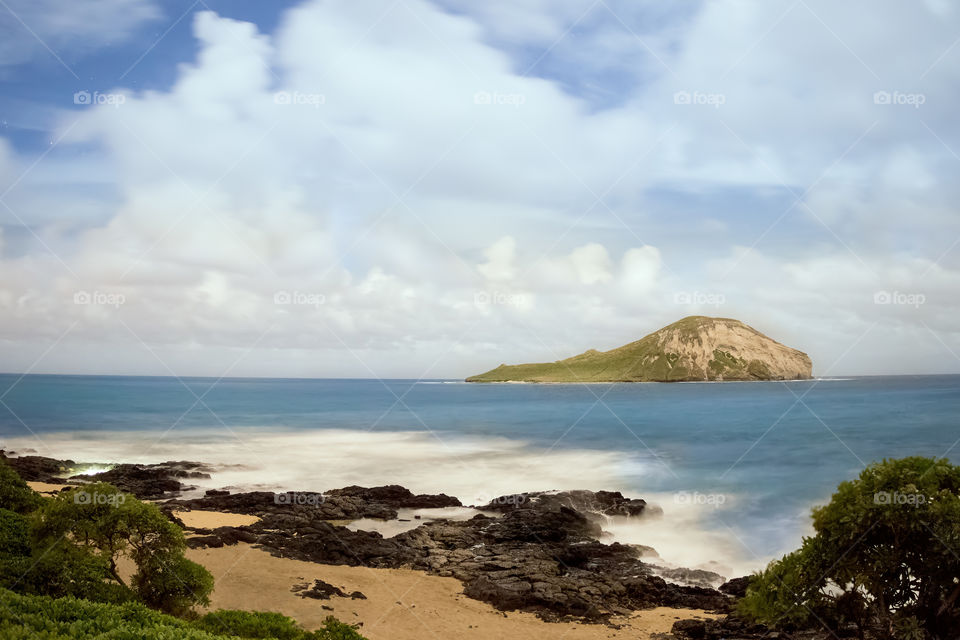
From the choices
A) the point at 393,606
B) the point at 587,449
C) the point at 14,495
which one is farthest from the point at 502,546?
the point at 587,449

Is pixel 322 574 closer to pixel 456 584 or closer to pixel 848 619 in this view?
pixel 456 584

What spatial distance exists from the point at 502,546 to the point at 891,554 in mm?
13907

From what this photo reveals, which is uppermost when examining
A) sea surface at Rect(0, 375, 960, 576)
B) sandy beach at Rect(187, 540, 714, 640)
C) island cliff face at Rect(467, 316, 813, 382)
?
island cliff face at Rect(467, 316, 813, 382)

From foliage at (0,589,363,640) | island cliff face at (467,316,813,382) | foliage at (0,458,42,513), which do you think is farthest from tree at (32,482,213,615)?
island cliff face at (467,316,813,382)

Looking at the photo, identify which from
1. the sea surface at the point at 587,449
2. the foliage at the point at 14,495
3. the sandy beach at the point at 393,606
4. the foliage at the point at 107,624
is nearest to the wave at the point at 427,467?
the sea surface at the point at 587,449

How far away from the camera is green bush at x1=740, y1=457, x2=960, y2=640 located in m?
8.55

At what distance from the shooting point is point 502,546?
69.2ft

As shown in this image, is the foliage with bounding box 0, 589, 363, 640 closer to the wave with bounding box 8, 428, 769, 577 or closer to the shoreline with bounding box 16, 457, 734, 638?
the shoreline with bounding box 16, 457, 734, 638

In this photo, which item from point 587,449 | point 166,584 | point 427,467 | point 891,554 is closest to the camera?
point 891,554

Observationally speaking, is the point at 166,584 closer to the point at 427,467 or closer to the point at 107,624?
the point at 107,624

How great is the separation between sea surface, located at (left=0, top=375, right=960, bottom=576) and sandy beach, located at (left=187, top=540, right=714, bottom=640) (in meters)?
9.36

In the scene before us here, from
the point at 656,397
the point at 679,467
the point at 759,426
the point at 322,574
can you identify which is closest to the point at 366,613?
the point at 322,574

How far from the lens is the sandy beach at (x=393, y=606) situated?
13938 millimetres

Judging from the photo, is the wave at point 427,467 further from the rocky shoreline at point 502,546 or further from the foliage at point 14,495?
the foliage at point 14,495
